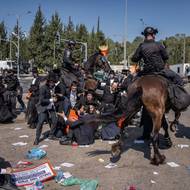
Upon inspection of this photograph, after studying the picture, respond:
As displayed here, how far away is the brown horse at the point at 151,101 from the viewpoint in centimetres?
729

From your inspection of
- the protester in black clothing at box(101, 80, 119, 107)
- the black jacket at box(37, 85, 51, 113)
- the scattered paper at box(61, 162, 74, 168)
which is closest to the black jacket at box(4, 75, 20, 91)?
the protester in black clothing at box(101, 80, 119, 107)

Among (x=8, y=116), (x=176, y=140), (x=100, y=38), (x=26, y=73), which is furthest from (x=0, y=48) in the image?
(x=176, y=140)

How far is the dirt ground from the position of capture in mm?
6258

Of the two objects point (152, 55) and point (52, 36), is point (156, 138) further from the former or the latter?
point (52, 36)

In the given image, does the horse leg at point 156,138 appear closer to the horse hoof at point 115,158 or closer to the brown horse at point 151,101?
the brown horse at point 151,101

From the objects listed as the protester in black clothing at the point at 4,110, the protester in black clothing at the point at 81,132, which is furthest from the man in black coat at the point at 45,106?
the protester in black clothing at the point at 4,110

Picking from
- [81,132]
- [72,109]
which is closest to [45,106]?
[72,109]

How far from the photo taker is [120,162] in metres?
7.57

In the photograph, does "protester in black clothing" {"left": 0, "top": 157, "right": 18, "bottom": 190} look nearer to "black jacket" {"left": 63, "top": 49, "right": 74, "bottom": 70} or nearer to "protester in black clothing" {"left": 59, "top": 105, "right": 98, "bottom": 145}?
"protester in black clothing" {"left": 59, "top": 105, "right": 98, "bottom": 145}

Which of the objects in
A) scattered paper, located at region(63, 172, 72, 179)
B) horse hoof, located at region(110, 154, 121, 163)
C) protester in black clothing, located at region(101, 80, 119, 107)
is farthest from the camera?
protester in black clothing, located at region(101, 80, 119, 107)

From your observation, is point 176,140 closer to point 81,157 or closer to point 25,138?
point 81,157

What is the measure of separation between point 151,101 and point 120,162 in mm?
1361

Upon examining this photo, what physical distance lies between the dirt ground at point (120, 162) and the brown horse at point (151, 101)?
27cm

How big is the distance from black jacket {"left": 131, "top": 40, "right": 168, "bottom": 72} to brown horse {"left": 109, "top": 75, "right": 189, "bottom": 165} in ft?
1.28
